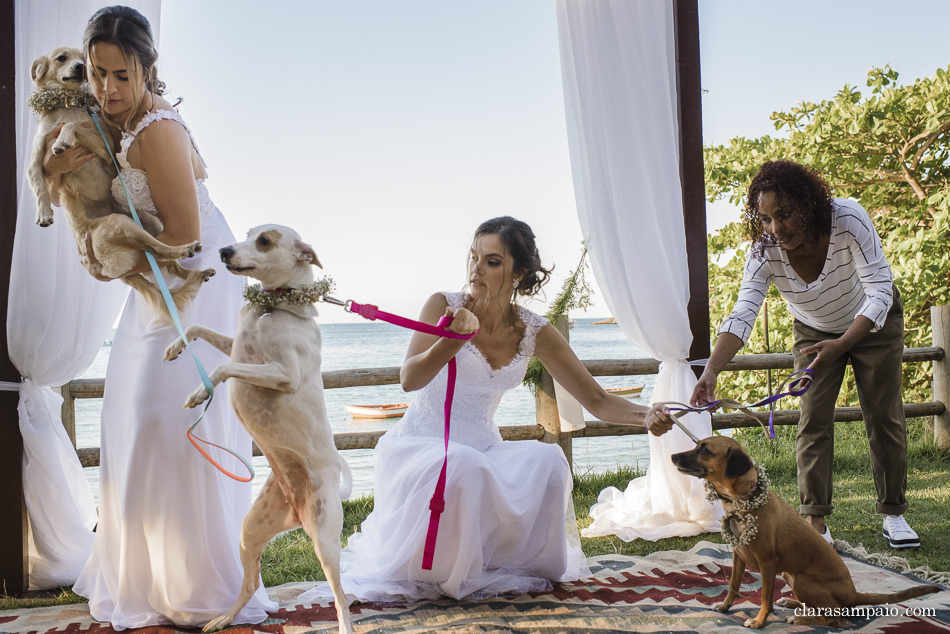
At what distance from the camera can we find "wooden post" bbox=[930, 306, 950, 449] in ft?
19.2

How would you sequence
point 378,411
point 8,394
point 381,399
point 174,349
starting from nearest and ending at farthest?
point 174,349, point 8,394, point 378,411, point 381,399

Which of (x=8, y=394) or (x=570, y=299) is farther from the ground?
(x=570, y=299)

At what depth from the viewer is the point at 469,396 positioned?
3371 millimetres

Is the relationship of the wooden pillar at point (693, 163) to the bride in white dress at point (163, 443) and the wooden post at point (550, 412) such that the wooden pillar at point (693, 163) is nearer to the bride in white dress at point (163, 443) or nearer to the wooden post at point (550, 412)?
the wooden post at point (550, 412)

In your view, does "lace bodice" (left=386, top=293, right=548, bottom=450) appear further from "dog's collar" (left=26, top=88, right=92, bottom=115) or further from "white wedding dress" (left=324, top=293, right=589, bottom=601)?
"dog's collar" (left=26, top=88, right=92, bottom=115)

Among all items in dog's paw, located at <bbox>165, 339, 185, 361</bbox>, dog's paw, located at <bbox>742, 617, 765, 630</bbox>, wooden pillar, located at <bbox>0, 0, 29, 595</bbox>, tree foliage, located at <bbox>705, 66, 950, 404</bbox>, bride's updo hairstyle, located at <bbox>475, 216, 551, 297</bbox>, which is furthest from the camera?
tree foliage, located at <bbox>705, 66, 950, 404</bbox>

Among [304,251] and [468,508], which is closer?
[304,251]

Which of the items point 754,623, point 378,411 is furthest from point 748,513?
point 378,411

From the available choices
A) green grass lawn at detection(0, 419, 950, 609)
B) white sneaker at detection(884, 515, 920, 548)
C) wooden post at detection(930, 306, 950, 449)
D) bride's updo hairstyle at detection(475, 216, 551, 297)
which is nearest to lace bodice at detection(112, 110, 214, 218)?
bride's updo hairstyle at detection(475, 216, 551, 297)

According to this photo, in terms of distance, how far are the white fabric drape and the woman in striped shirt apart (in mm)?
792

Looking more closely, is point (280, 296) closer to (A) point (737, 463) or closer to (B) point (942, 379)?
(A) point (737, 463)

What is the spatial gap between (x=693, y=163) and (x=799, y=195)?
4.13 ft

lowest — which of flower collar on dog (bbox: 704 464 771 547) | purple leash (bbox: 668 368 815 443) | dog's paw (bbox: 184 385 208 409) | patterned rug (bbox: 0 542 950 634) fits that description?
patterned rug (bbox: 0 542 950 634)

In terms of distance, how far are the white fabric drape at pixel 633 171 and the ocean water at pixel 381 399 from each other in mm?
1665
